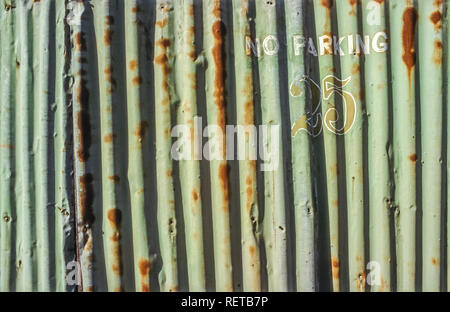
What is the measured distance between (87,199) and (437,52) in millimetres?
2068

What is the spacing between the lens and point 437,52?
1.83 metres

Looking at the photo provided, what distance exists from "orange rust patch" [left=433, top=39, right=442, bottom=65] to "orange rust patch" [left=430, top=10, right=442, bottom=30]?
0.25ft

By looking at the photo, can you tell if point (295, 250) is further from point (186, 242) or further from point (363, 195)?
point (186, 242)

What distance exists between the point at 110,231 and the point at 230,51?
119 cm

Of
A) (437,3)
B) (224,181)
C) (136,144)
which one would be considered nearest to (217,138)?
(224,181)

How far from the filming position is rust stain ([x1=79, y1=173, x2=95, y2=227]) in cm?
185

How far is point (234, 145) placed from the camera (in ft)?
6.11

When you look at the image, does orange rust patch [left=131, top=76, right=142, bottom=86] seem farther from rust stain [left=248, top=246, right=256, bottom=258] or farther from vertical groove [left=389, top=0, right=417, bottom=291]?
vertical groove [left=389, top=0, right=417, bottom=291]

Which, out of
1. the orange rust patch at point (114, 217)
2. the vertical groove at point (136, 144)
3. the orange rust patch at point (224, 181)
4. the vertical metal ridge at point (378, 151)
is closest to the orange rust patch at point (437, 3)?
the vertical metal ridge at point (378, 151)

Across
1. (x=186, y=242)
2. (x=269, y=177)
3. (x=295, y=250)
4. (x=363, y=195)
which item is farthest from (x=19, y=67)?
(x=363, y=195)

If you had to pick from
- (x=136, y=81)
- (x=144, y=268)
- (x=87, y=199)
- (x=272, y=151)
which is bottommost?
(x=144, y=268)

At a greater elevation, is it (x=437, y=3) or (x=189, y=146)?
(x=437, y=3)

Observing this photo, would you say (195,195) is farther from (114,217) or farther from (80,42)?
→ (80,42)

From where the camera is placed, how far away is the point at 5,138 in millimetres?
1899
